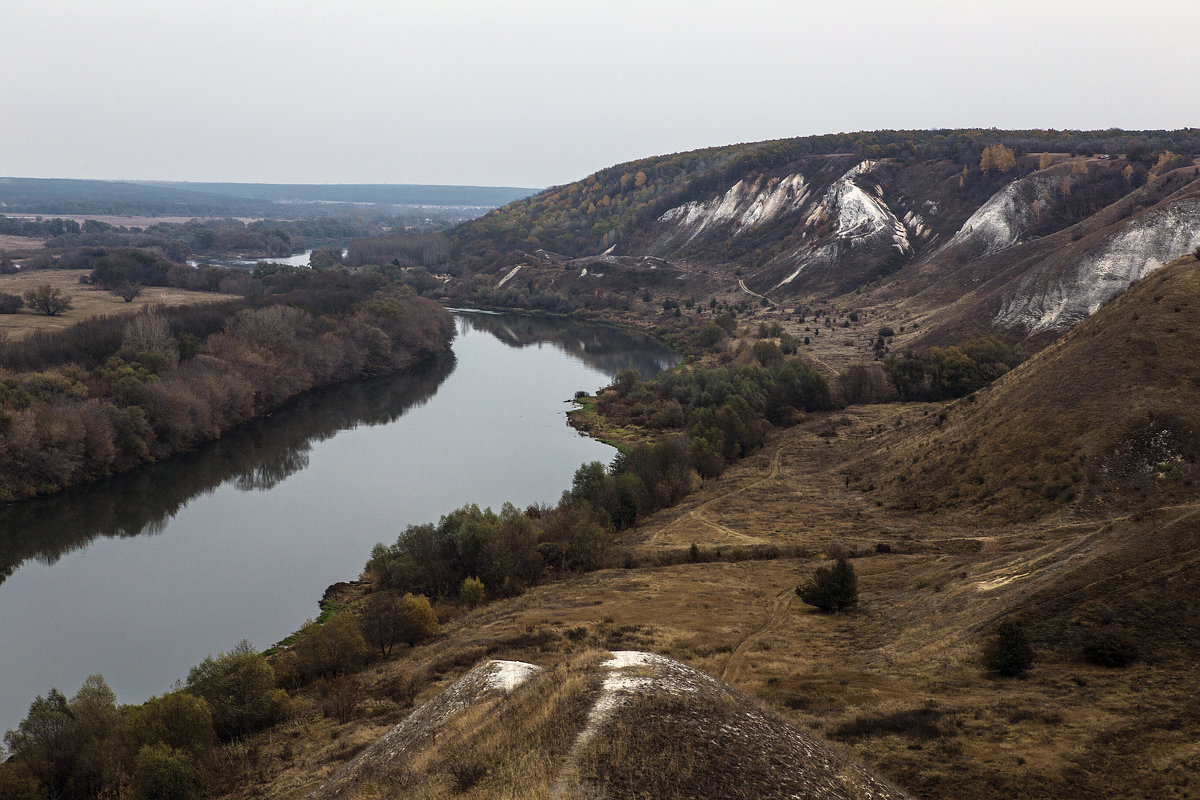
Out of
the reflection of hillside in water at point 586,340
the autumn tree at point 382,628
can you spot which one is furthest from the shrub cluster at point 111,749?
the reflection of hillside in water at point 586,340

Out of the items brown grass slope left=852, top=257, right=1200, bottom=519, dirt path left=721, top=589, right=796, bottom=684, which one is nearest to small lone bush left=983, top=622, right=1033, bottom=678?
dirt path left=721, top=589, right=796, bottom=684

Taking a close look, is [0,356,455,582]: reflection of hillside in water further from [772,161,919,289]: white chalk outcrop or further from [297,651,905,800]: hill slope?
[772,161,919,289]: white chalk outcrop

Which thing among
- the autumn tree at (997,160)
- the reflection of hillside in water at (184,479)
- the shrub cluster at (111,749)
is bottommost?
the reflection of hillside in water at (184,479)

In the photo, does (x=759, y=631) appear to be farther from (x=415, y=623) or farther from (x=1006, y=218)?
(x=1006, y=218)

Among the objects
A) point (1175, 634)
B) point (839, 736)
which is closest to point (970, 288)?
point (1175, 634)

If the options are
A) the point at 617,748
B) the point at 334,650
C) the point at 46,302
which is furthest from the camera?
the point at 46,302

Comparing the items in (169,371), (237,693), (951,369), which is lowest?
(237,693)

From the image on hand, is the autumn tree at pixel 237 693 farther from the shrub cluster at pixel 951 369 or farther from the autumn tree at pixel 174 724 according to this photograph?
the shrub cluster at pixel 951 369

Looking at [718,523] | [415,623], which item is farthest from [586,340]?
[415,623]
